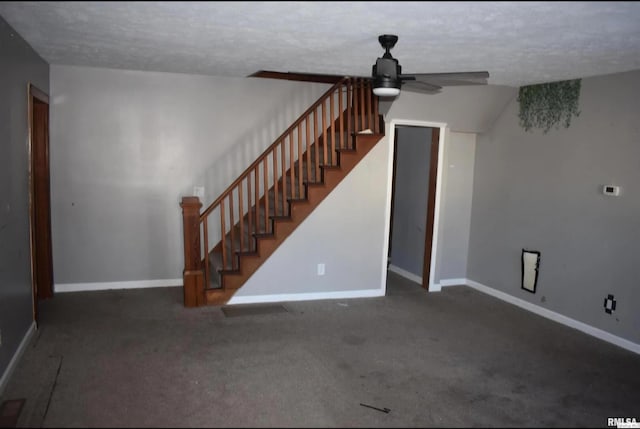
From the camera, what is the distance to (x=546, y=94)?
192 inches

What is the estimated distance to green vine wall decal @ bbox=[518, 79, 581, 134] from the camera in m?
4.61

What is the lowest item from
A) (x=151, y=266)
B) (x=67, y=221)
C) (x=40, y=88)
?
(x=151, y=266)

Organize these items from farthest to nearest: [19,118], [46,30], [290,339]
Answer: [290,339], [19,118], [46,30]

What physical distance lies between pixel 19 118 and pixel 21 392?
1982 millimetres

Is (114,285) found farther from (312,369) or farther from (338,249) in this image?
(312,369)

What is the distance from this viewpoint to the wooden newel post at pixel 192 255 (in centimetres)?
459

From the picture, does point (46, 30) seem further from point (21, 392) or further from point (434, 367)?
point (434, 367)

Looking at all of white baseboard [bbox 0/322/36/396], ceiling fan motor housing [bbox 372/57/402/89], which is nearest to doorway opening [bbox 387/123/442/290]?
ceiling fan motor housing [bbox 372/57/402/89]

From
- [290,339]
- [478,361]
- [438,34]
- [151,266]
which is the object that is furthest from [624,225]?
[151,266]

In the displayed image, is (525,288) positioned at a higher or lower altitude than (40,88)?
lower

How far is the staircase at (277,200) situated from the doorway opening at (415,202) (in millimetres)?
504

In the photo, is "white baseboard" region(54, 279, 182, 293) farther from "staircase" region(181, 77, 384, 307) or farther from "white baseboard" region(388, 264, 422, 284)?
"white baseboard" region(388, 264, 422, 284)

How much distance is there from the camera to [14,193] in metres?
→ 3.42

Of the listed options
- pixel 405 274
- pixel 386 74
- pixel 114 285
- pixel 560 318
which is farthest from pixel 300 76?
pixel 560 318
